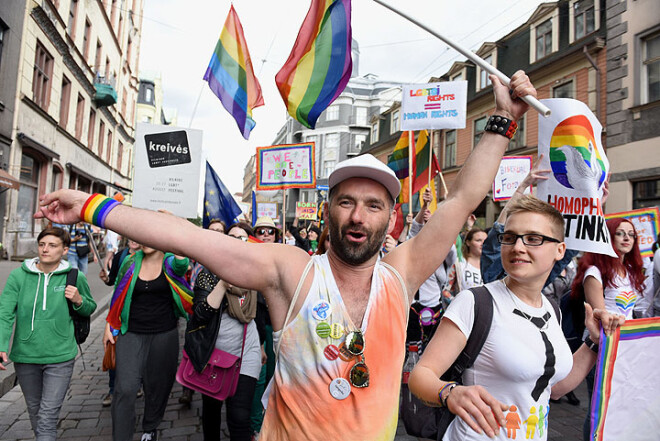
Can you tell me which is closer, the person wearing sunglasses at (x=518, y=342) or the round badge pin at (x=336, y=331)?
the round badge pin at (x=336, y=331)

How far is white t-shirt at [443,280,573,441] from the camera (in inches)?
75.9

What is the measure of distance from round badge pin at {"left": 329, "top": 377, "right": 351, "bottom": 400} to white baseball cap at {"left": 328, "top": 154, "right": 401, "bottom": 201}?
0.77 m

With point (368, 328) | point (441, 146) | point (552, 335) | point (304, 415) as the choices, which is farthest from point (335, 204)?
point (441, 146)

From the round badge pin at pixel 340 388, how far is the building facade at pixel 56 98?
51.1 ft

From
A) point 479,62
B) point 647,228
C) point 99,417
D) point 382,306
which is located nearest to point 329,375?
point 382,306

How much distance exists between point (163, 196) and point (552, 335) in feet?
13.8

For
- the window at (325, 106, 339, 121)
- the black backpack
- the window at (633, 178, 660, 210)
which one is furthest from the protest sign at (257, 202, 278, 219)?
the window at (325, 106, 339, 121)

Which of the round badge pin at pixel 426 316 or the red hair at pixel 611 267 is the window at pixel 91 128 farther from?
the red hair at pixel 611 267

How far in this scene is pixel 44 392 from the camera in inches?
140

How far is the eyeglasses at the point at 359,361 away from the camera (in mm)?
1645

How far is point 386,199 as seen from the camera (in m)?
1.86

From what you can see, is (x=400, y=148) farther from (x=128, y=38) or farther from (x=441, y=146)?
(x=128, y=38)

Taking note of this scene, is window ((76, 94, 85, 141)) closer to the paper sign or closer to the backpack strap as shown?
the paper sign

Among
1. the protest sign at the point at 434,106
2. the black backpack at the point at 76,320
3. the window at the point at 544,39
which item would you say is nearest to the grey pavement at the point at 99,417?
the black backpack at the point at 76,320
